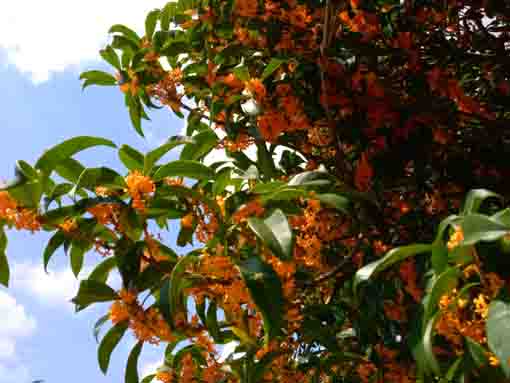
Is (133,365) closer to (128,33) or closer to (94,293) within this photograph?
(94,293)

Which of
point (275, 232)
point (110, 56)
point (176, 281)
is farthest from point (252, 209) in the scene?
point (110, 56)

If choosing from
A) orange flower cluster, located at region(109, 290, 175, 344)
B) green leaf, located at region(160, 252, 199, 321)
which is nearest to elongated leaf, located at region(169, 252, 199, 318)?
green leaf, located at region(160, 252, 199, 321)

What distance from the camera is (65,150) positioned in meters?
1.36

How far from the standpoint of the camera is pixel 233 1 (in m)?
2.20

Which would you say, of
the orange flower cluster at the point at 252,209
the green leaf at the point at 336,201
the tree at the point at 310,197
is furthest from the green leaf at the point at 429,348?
the orange flower cluster at the point at 252,209

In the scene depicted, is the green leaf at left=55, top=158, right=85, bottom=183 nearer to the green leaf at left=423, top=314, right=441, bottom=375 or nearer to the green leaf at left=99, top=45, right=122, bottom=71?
the green leaf at left=423, top=314, right=441, bottom=375

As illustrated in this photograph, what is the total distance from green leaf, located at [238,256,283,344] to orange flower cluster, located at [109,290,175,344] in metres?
0.30

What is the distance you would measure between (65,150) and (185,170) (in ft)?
0.87

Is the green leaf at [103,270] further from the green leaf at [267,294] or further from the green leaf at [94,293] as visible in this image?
the green leaf at [267,294]

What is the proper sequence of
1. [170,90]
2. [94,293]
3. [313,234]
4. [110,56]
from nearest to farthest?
[94,293] → [313,234] → [170,90] → [110,56]

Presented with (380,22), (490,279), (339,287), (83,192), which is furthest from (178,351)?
(380,22)

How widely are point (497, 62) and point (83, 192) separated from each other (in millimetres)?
1561

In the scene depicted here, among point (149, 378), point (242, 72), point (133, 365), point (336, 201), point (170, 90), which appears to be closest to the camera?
point (336, 201)

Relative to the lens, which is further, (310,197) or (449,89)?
(449,89)
